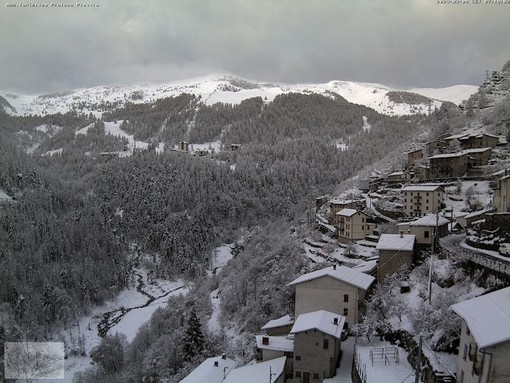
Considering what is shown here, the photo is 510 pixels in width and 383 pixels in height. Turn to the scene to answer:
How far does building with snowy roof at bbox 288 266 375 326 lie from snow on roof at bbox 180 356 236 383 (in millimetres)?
6680

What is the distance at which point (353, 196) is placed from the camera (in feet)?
203

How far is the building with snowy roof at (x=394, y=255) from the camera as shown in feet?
106

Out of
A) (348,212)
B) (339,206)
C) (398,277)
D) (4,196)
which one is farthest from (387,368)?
(4,196)

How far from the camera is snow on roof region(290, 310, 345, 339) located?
24.6 m

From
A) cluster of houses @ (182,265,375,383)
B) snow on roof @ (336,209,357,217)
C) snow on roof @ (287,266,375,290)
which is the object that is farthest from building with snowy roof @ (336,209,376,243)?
snow on roof @ (287,266,375,290)

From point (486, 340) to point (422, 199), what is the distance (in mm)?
35815

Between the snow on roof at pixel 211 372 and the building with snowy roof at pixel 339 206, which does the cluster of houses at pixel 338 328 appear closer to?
the snow on roof at pixel 211 372

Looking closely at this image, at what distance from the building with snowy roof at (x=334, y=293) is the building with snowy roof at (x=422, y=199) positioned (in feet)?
60.3

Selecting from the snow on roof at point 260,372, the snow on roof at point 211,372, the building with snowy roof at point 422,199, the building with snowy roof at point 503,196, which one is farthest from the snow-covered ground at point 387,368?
the building with snowy roof at point 422,199

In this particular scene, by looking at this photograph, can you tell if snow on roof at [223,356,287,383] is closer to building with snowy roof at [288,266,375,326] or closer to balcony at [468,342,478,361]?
building with snowy roof at [288,266,375,326]

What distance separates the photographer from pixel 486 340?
13.7 metres

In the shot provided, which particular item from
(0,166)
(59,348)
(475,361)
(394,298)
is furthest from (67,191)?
(475,361)

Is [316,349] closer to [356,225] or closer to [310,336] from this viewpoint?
[310,336]

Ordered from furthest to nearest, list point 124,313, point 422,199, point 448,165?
point 124,313 → point 448,165 → point 422,199
